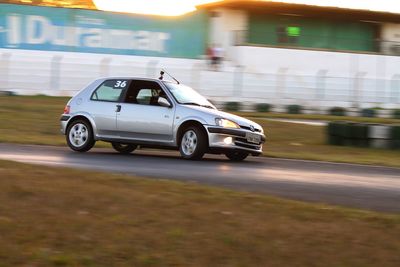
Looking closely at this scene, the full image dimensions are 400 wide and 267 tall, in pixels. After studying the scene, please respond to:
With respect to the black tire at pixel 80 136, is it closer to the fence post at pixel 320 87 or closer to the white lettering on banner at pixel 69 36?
the fence post at pixel 320 87

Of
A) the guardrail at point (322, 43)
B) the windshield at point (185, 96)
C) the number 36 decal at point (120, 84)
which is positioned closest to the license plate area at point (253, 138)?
the windshield at point (185, 96)

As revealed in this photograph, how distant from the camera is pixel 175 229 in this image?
5.93 metres

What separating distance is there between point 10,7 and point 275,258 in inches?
1343

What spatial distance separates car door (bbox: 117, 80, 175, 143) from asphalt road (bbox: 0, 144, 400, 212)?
1.51ft

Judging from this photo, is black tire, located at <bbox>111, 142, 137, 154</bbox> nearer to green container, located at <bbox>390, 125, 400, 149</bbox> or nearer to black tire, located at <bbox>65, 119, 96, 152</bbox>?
black tire, located at <bbox>65, 119, 96, 152</bbox>

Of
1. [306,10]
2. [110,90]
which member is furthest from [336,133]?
[306,10]

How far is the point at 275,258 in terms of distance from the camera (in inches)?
216

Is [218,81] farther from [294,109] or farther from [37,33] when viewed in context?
[37,33]

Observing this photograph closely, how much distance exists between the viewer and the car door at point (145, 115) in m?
12.9

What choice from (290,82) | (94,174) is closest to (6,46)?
(290,82)

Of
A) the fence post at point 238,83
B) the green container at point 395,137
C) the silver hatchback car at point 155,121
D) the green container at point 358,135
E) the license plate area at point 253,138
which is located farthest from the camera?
the fence post at point 238,83

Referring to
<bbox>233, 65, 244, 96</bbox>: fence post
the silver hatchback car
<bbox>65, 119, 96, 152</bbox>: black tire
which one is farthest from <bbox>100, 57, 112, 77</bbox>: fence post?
<bbox>65, 119, 96, 152</bbox>: black tire

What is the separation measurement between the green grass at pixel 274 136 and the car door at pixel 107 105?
278cm

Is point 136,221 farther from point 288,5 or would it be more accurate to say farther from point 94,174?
point 288,5
